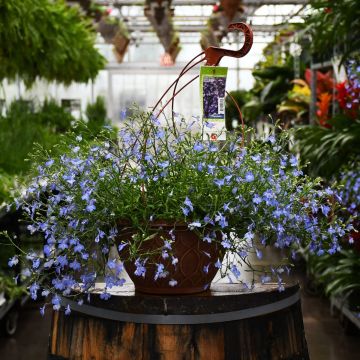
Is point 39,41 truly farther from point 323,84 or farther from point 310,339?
point 323,84

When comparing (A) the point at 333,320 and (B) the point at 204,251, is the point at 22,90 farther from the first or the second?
(B) the point at 204,251

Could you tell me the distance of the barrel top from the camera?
1.54 metres

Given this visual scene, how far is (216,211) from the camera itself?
1.56m

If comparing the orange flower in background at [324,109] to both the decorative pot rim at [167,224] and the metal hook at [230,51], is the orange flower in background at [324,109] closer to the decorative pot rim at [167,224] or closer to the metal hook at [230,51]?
the metal hook at [230,51]

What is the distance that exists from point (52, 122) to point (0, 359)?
2986 millimetres

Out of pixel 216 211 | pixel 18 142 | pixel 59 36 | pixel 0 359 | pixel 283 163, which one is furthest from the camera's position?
Answer: pixel 59 36

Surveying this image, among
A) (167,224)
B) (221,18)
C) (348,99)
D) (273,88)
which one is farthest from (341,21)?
(221,18)

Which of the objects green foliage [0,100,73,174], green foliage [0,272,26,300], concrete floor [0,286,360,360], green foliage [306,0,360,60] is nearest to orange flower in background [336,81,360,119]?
green foliage [306,0,360,60]

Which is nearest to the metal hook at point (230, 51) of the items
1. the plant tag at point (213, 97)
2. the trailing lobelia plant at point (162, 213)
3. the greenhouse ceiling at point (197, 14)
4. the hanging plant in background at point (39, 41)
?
the plant tag at point (213, 97)

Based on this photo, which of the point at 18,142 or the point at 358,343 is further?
the point at 18,142

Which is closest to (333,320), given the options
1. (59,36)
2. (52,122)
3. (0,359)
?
(0,359)

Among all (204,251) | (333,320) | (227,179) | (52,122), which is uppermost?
(227,179)

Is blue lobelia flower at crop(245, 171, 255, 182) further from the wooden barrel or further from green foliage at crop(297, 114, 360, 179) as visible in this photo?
green foliage at crop(297, 114, 360, 179)

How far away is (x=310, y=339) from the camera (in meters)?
4.26
